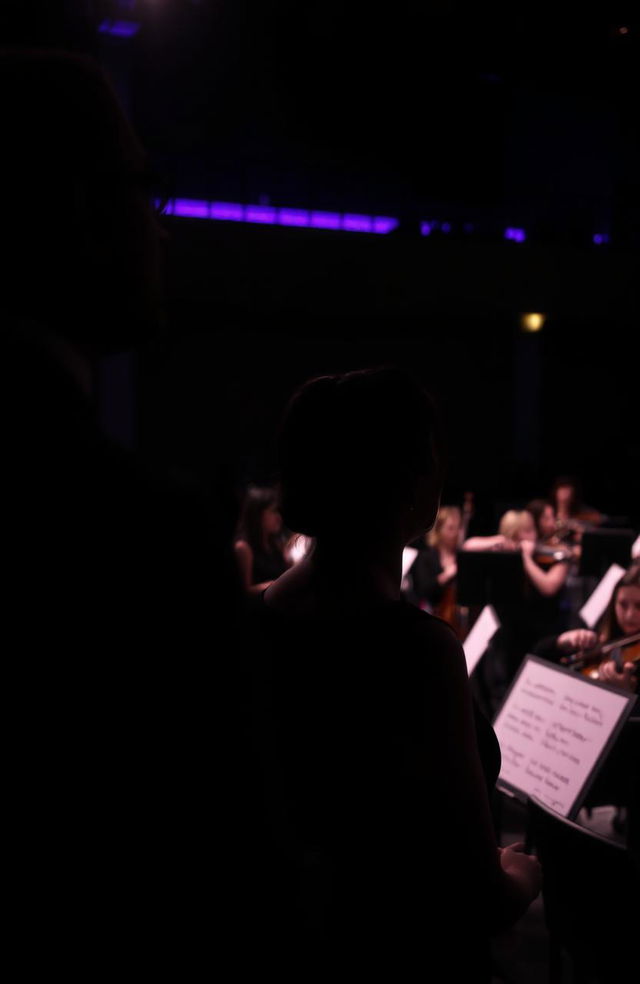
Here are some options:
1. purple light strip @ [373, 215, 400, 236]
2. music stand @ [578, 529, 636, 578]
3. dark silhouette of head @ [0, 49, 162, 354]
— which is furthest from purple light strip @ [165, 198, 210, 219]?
dark silhouette of head @ [0, 49, 162, 354]

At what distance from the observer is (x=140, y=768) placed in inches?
23.9

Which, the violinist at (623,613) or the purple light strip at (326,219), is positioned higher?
the purple light strip at (326,219)

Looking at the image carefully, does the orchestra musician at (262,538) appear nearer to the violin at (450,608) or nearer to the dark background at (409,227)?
the violin at (450,608)

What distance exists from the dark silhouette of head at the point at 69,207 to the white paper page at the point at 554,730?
6.18 ft

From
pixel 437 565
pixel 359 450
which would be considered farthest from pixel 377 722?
pixel 437 565

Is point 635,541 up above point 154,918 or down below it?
below

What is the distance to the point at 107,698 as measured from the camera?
23.6 inches

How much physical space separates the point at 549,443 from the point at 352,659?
16.1 metres

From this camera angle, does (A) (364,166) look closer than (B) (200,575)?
No

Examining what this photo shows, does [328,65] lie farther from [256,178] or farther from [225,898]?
[225,898]

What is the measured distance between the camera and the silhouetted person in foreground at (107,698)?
597 millimetres

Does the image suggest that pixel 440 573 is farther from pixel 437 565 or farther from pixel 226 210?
pixel 226 210

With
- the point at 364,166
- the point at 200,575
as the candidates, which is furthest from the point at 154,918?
the point at 364,166

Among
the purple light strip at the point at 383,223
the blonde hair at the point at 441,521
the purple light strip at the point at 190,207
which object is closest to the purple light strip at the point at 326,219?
the purple light strip at the point at 383,223
